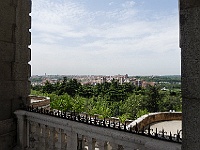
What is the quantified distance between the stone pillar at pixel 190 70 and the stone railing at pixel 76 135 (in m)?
0.51

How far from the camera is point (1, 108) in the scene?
5.69m

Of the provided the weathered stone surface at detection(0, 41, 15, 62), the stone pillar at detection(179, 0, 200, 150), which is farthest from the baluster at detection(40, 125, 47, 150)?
the stone pillar at detection(179, 0, 200, 150)

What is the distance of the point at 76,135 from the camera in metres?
4.28

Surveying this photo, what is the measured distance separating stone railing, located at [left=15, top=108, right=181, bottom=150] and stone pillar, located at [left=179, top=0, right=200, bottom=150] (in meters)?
0.51

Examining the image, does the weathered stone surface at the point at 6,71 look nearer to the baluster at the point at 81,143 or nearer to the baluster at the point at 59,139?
the baluster at the point at 59,139

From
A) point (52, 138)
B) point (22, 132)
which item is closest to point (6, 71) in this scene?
point (22, 132)

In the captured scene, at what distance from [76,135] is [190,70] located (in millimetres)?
2670

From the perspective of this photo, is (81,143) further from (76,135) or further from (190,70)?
(190,70)

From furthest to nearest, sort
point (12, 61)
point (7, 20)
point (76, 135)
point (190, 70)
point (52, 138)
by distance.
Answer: point (12, 61)
point (7, 20)
point (52, 138)
point (76, 135)
point (190, 70)

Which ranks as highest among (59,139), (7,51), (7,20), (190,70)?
(7,20)

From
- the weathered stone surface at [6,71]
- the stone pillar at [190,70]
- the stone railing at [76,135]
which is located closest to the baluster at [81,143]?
the stone railing at [76,135]

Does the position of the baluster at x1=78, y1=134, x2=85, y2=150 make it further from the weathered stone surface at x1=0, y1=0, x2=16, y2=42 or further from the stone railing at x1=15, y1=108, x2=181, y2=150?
the weathered stone surface at x1=0, y1=0, x2=16, y2=42

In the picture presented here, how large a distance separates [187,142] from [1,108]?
15.8 ft

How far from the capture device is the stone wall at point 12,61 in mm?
5715
